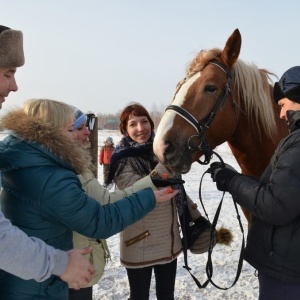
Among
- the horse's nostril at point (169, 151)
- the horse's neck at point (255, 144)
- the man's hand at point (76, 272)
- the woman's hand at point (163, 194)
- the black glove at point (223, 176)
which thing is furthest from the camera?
the horse's neck at point (255, 144)

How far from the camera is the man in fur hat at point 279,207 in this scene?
4.60 ft

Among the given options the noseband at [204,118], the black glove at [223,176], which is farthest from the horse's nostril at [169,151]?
the black glove at [223,176]

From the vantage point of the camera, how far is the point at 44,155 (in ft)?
4.58

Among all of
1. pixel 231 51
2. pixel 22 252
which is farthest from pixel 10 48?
pixel 231 51

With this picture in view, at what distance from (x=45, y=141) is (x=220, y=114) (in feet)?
4.22

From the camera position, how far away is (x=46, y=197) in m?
1.33

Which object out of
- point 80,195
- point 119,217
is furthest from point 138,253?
point 80,195

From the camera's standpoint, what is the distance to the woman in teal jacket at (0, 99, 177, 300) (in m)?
1.35

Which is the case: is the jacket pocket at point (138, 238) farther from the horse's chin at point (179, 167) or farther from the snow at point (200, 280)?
the snow at point (200, 280)

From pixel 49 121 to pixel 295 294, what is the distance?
1.49m

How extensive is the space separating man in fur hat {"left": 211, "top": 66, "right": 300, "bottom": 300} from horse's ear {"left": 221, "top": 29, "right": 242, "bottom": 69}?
2.21 ft

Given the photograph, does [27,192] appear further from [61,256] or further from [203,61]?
[203,61]

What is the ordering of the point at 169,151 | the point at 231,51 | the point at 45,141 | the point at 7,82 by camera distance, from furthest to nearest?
the point at 231,51
the point at 169,151
the point at 45,141
the point at 7,82

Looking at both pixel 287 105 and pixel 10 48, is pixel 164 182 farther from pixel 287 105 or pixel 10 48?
pixel 10 48
